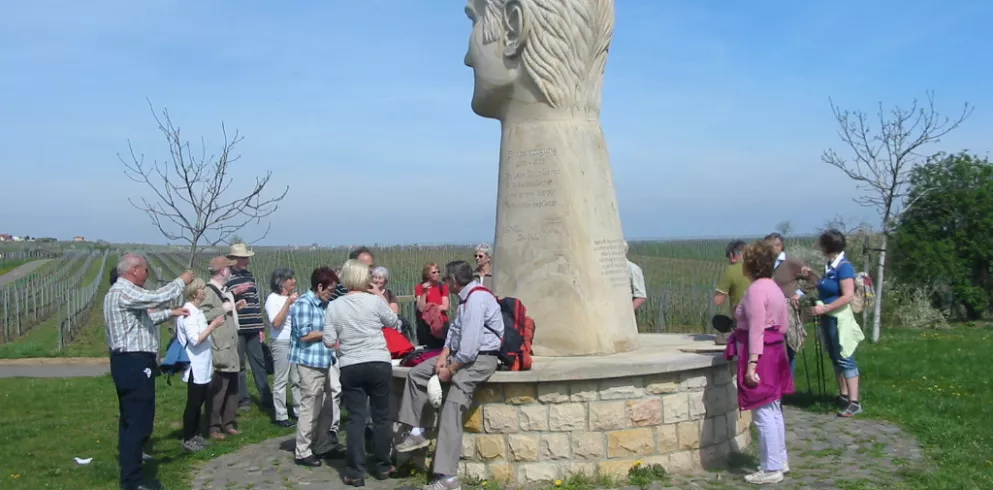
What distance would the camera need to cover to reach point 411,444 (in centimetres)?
606

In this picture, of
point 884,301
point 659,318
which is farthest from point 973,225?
point 659,318

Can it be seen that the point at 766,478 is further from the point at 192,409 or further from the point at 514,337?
the point at 192,409

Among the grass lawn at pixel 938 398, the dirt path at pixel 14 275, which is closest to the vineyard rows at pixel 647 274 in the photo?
the grass lawn at pixel 938 398

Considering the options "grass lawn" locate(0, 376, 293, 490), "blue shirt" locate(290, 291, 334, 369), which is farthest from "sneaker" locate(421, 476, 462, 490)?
"grass lawn" locate(0, 376, 293, 490)

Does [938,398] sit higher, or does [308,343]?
[308,343]

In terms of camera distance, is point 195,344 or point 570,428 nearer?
point 570,428

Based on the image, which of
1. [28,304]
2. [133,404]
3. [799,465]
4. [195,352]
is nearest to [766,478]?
[799,465]

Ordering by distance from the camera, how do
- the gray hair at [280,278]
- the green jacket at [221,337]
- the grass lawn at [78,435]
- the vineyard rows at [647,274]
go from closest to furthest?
the grass lawn at [78,435] < the green jacket at [221,337] < the gray hair at [280,278] < the vineyard rows at [647,274]

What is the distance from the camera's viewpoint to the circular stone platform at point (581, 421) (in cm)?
589

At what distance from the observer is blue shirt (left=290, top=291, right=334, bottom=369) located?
22.1ft

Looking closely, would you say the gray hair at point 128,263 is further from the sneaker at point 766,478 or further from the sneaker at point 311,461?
the sneaker at point 766,478

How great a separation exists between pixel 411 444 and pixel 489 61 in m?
3.22

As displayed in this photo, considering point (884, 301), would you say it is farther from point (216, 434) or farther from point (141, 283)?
point (141, 283)

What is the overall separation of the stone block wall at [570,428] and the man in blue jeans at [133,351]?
7.28ft
